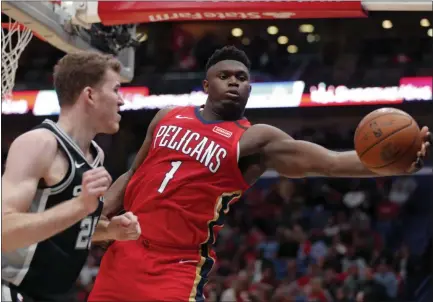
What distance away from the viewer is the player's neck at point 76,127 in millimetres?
3258

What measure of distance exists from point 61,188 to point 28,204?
0.72ft

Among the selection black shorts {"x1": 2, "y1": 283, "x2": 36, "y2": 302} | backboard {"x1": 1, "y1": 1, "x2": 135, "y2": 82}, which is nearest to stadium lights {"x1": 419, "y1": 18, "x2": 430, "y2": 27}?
backboard {"x1": 1, "y1": 1, "x2": 135, "y2": 82}

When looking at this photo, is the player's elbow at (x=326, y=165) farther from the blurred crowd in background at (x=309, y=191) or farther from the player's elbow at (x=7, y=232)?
the blurred crowd in background at (x=309, y=191)

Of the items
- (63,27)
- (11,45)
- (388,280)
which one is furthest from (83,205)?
(388,280)

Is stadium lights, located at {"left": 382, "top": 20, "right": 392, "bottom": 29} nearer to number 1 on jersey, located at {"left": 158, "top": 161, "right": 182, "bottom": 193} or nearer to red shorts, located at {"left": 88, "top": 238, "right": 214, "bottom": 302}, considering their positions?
number 1 on jersey, located at {"left": 158, "top": 161, "right": 182, "bottom": 193}

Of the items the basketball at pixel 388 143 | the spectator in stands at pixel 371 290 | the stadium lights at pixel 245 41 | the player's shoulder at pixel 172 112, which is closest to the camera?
the basketball at pixel 388 143

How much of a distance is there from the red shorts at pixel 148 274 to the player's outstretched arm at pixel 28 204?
1.08 m

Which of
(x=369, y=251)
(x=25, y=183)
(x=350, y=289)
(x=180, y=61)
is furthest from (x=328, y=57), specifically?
(x=25, y=183)

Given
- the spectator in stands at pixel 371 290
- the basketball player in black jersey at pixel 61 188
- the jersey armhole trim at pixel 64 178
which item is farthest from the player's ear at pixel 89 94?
the spectator in stands at pixel 371 290

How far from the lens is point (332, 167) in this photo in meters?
3.89

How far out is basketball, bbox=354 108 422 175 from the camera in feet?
11.7

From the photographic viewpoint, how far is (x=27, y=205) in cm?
293

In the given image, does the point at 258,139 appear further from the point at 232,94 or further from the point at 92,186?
the point at 92,186

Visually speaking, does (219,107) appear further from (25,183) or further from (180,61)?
(180,61)
